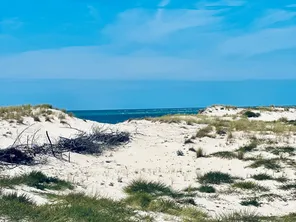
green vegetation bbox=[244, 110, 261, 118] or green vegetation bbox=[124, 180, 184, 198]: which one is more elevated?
green vegetation bbox=[244, 110, 261, 118]

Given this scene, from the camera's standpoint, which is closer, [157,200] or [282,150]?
[157,200]

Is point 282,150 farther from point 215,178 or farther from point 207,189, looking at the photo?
point 207,189

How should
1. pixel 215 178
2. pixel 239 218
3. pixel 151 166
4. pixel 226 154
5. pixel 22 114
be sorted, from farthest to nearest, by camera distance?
1. pixel 22 114
2. pixel 226 154
3. pixel 151 166
4. pixel 215 178
5. pixel 239 218

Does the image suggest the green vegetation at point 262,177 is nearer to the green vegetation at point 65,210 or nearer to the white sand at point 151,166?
the white sand at point 151,166

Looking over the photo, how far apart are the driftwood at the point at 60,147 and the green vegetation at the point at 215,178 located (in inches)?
183

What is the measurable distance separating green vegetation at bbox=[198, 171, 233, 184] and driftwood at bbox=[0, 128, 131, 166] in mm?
4644

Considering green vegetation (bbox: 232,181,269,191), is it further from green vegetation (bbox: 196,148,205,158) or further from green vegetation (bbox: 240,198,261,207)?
green vegetation (bbox: 196,148,205,158)

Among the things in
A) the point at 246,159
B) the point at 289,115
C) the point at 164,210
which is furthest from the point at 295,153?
the point at 289,115

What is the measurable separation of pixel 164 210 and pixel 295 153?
9526 mm

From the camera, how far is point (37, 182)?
10633mm

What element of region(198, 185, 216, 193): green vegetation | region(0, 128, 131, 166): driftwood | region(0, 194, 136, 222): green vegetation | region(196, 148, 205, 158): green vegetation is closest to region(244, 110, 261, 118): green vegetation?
region(0, 128, 131, 166): driftwood

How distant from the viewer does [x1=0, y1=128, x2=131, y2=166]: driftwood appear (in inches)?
531

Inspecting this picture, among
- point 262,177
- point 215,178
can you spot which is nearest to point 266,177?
point 262,177

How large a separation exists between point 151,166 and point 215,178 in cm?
298
